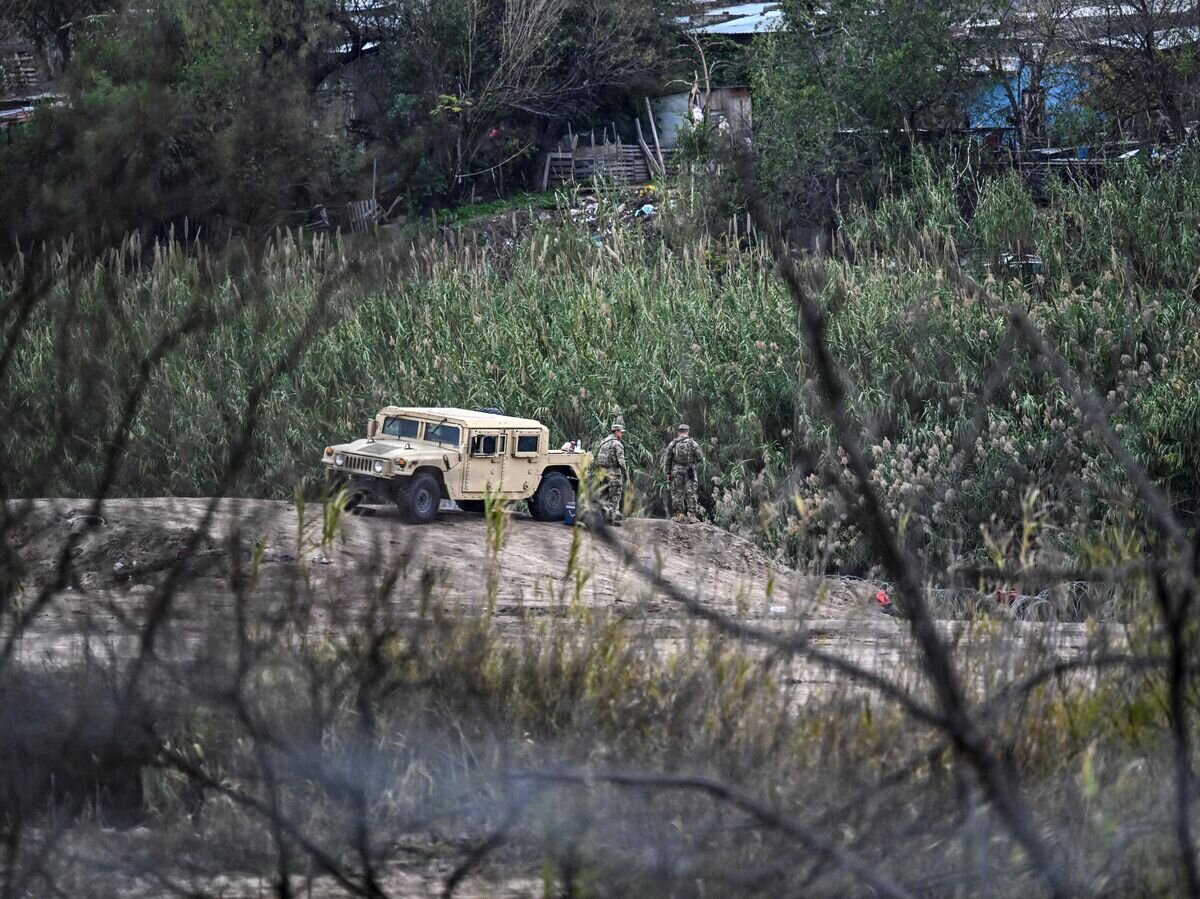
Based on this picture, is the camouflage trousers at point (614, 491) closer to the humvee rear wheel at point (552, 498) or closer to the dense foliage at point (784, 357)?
the humvee rear wheel at point (552, 498)

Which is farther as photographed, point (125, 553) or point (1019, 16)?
point (1019, 16)

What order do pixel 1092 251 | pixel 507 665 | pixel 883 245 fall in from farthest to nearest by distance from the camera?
1. pixel 883 245
2. pixel 1092 251
3. pixel 507 665

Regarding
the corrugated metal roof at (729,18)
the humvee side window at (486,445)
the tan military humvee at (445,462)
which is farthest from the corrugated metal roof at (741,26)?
the humvee side window at (486,445)

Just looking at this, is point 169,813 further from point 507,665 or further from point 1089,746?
point 1089,746

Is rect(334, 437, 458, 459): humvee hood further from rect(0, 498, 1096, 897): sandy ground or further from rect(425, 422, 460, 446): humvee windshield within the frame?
rect(0, 498, 1096, 897): sandy ground

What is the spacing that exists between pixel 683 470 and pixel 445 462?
8.93 feet

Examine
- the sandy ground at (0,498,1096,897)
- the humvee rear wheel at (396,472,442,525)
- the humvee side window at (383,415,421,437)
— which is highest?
the sandy ground at (0,498,1096,897)

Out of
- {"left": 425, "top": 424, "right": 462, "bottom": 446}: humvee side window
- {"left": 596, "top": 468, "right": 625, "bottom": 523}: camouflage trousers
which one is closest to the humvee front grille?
{"left": 425, "top": 424, "right": 462, "bottom": 446}: humvee side window

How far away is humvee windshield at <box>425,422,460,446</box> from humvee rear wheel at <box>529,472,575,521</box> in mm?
960

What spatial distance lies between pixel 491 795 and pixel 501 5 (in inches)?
1004

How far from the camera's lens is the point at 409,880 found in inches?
143

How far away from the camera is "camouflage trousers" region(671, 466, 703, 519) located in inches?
515

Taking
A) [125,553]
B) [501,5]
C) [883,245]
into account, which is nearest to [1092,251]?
[883,245]

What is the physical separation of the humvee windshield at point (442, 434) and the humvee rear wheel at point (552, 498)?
960 millimetres
